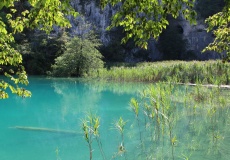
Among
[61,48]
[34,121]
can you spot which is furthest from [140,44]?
[61,48]

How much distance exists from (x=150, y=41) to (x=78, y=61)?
12370 mm

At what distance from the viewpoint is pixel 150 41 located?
32.3 metres

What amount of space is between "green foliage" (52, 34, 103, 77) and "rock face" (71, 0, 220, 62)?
945cm

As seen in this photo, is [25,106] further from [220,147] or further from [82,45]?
[82,45]

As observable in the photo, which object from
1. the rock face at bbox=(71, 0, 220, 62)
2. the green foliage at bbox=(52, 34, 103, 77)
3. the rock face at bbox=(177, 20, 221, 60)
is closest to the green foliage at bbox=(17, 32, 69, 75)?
the green foliage at bbox=(52, 34, 103, 77)

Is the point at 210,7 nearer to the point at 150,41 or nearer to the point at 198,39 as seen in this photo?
the point at 198,39

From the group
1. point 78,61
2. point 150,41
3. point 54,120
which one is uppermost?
point 150,41

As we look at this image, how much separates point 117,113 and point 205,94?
98.6 inches

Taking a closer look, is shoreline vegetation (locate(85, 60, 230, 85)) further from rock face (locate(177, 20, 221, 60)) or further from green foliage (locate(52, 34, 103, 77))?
rock face (locate(177, 20, 221, 60))

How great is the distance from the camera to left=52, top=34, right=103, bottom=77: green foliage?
21.8 metres

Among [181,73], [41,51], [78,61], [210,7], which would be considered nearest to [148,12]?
[181,73]

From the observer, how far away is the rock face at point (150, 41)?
31719 millimetres

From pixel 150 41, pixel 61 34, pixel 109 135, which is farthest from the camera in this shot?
A: pixel 150 41

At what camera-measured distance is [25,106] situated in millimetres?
10711
